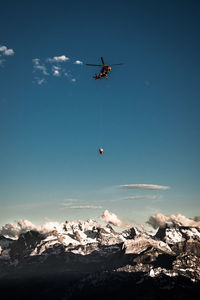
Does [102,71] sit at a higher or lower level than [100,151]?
higher

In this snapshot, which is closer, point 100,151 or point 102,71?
point 100,151
